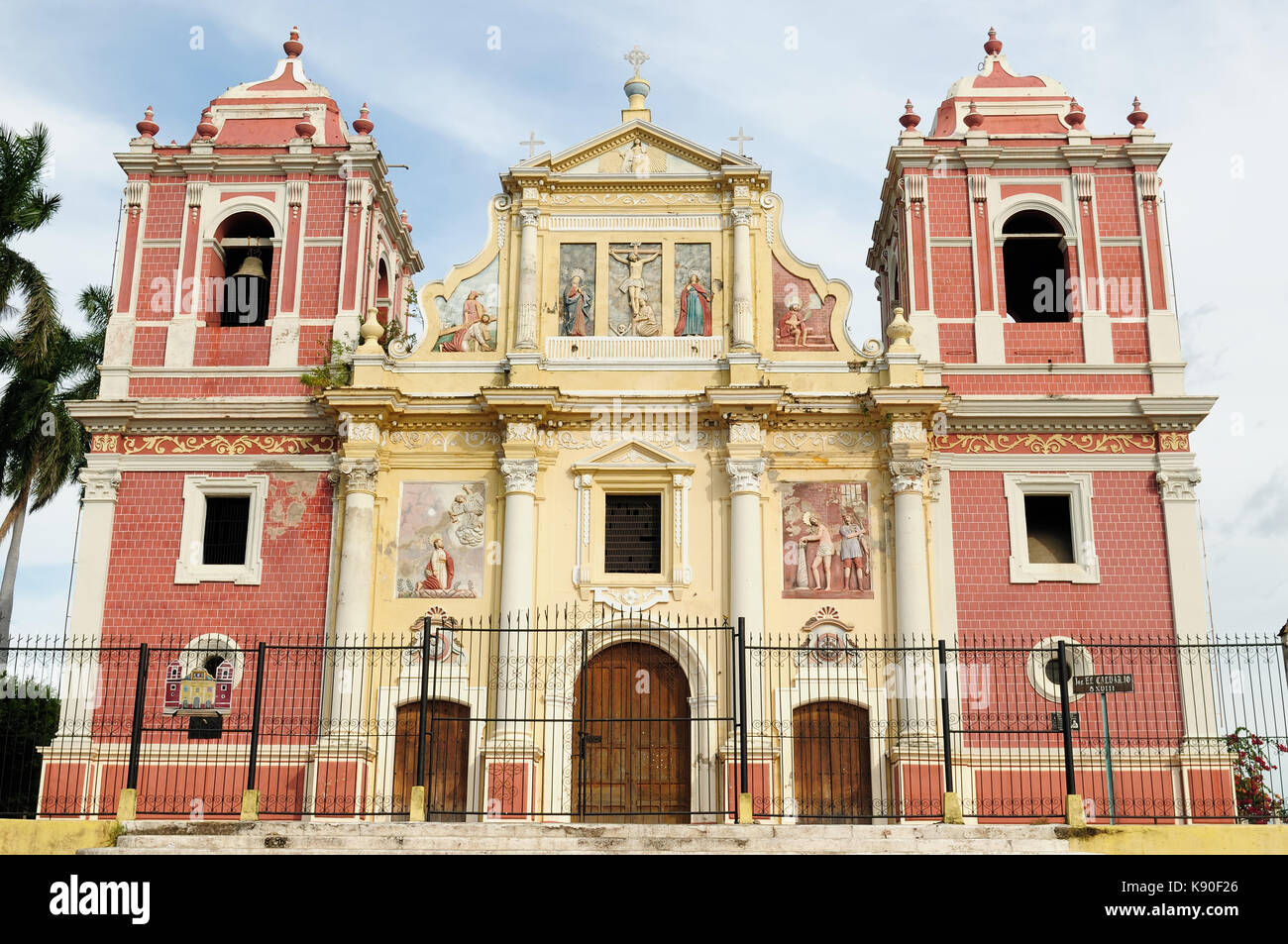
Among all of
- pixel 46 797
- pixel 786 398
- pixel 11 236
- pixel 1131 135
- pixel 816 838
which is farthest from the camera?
pixel 11 236

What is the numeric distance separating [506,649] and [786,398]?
18.4ft

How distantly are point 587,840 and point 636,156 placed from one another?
13.3 metres

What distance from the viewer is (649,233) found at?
22156 millimetres

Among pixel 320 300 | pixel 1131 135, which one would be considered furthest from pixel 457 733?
pixel 1131 135

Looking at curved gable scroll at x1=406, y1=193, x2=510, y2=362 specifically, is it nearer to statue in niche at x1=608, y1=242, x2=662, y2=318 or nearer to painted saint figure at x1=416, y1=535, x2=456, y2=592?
statue in niche at x1=608, y1=242, x2=662, y2=318

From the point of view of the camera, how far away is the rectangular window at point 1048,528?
2098cm

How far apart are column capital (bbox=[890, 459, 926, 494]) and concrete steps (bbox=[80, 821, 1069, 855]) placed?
834 cm

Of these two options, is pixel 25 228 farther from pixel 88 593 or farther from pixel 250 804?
pixel 250 804

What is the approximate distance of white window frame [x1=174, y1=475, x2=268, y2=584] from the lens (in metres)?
20.8

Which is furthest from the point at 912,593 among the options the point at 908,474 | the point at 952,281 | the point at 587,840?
the point at 587,840

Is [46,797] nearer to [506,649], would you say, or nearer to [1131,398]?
[506,649]

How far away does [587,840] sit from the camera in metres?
12.1

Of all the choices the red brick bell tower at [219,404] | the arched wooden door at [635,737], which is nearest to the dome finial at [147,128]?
the red brick bell tower at [219,404]

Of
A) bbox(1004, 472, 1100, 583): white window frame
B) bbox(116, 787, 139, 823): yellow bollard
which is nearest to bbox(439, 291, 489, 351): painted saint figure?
bbox(1004, 472, 1100, 583): white window frame
